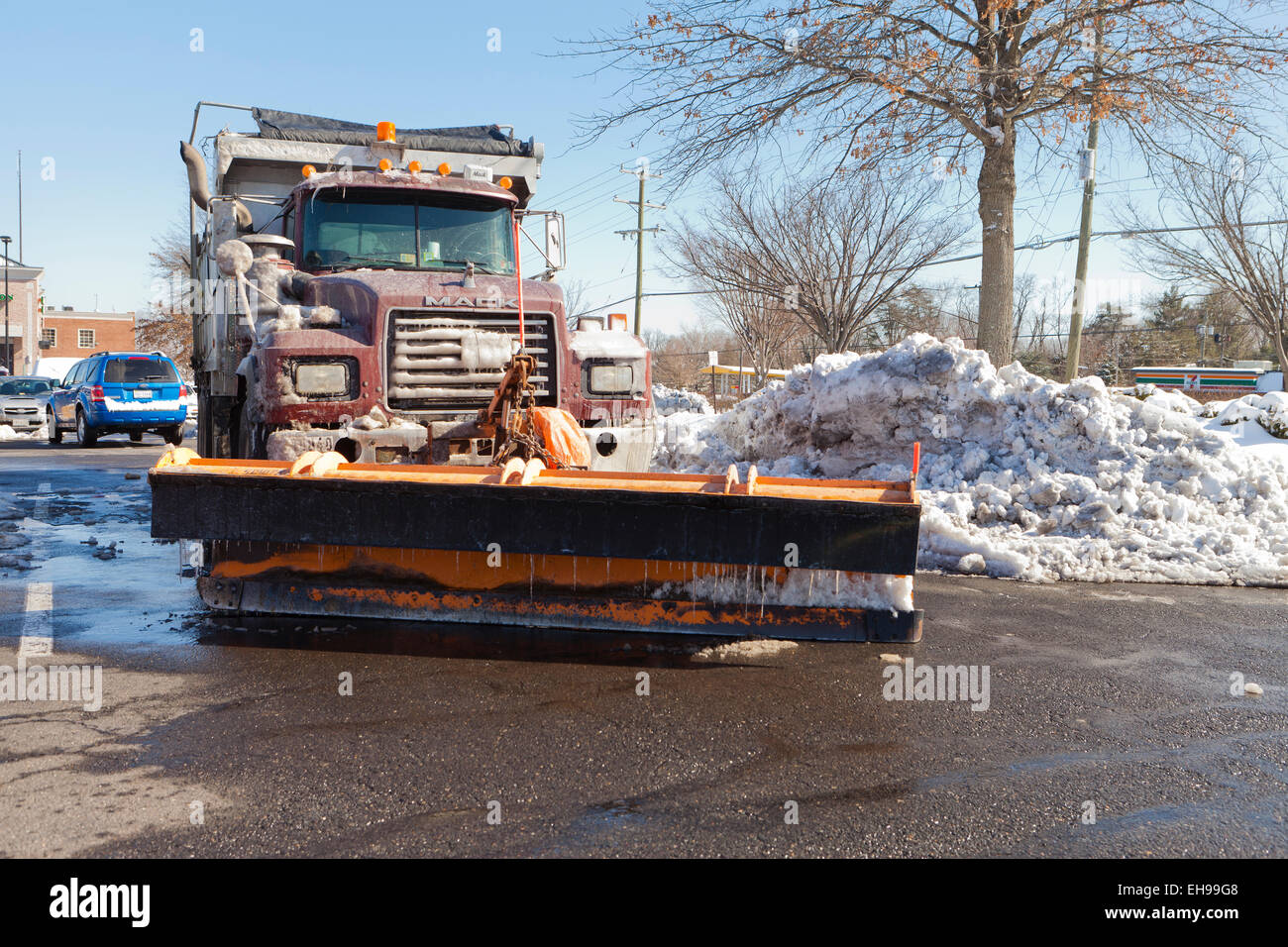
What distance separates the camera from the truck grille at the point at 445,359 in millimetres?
6281

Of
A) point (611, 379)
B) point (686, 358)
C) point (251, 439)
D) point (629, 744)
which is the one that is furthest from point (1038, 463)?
point (686, 358)

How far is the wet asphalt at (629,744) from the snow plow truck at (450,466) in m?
0.33

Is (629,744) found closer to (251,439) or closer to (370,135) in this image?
(251,439)

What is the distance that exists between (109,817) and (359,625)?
2.51 meters

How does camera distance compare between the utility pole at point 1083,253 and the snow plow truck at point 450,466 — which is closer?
the snow plow truck at point 450,466

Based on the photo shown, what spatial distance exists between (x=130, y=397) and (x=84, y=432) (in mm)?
1421

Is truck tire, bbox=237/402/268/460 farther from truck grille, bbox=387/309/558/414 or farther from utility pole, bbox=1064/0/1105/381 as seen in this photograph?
utility pole, bbox=1064/0/1105/381

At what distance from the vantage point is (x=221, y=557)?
214 inches

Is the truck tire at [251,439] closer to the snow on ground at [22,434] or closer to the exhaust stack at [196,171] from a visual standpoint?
the exhaust stack at [196,171]

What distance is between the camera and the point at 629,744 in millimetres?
3891

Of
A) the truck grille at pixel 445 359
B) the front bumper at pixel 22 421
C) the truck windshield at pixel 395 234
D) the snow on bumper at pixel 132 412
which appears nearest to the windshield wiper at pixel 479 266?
the truck windshield at pixel 395 234

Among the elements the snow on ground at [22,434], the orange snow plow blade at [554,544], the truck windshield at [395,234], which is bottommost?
the snow on ground at [22,434]

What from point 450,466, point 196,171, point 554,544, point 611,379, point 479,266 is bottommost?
point 554,544
